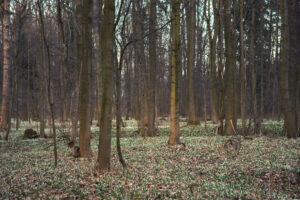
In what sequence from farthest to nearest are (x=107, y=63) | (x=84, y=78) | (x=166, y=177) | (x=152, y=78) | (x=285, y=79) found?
(x=152, y=78), (x=285, y=79), (x=84, y=78), (x=107, y=63), (x=166, y=177)

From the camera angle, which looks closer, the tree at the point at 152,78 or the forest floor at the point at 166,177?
the forest floor at the point at 166,177

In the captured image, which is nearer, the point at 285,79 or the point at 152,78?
the point at 285,79

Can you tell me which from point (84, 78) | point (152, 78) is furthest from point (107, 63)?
point (152, 78)

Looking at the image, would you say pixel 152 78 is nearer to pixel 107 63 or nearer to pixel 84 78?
pixel 84 78

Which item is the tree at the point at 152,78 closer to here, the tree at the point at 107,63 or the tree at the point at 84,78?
the tree at the point at 84,78

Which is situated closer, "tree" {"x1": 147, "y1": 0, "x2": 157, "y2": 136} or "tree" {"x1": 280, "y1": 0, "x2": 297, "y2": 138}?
"tree" {"x1": 280, "y1": 0, "x2": 297, "y2": 138}

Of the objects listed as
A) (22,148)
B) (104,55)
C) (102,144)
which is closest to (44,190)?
(102,144)

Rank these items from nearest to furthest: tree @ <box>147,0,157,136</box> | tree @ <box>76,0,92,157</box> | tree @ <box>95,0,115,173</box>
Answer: tree @ <box>95,0,115,173</box> < tree @ <box>76,0,92,157</box> < tree @ <box>147,0,157,136</box>

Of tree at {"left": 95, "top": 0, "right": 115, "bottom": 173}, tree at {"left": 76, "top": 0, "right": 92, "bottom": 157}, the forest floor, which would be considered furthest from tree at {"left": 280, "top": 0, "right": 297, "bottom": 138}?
tree at {"left": 95, "top": 0, "right": 115, "bottom": 173}

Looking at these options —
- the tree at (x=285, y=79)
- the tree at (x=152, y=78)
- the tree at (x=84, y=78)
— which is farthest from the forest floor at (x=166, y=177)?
the tree at (x=152, y=78)

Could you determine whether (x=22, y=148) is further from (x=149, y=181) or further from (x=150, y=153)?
(x=149, y=181)

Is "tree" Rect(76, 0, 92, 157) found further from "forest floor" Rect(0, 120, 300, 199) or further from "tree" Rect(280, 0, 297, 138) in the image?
"tree" Rect(280, 0, 297, 138)

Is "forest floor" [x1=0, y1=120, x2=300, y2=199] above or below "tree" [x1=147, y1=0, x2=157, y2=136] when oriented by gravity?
below

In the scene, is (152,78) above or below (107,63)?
above
